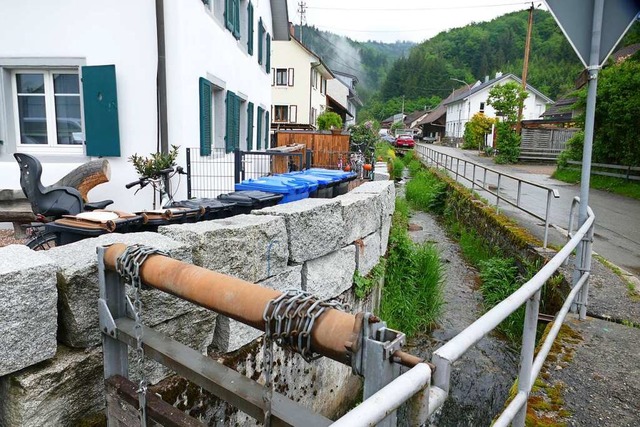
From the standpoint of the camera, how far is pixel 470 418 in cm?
460

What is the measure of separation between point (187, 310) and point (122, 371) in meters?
0.50

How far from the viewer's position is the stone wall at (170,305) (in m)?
1.87

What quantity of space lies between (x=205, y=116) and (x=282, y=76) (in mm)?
28349

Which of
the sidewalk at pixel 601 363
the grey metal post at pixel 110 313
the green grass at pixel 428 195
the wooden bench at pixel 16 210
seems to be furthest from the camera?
the green grass at pixel 428 195

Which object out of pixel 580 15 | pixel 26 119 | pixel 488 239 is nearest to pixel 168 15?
pixel 26 119

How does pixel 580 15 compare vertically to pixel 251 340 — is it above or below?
above

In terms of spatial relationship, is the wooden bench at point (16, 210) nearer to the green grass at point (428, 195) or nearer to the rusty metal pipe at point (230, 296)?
the rusty metal pipe at point (230, 296)

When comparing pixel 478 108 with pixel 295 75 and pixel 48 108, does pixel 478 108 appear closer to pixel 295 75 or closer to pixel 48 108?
pixel 295 75

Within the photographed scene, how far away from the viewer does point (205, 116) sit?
8.62m

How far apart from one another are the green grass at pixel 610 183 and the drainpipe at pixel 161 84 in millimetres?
13806

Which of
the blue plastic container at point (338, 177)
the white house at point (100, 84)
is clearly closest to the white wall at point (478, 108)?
the blue plastic container at point (338, 177)

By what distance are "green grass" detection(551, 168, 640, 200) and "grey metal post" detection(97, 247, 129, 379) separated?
53.3 feet

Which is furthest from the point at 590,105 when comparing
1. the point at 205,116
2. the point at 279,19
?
the point at 279,19

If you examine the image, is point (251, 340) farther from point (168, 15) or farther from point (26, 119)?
point (26, 119)
